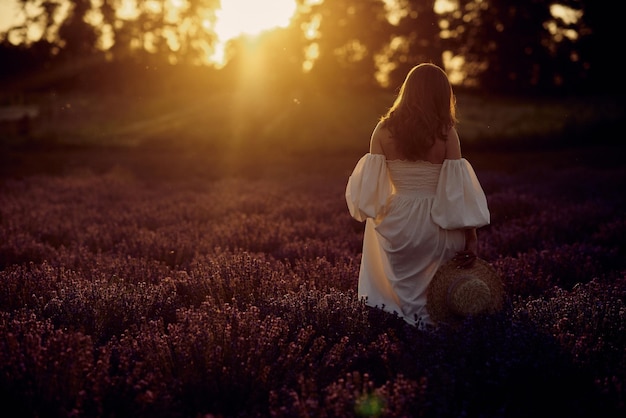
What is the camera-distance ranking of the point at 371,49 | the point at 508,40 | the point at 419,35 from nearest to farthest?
1. the point at 419,35
2. the point at 371,49
3. the point at 508,40

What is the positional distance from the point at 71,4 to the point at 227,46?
7.29 metres

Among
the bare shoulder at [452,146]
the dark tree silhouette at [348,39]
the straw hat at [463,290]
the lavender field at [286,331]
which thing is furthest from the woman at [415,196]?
the dark tree silhouette at [348,39]

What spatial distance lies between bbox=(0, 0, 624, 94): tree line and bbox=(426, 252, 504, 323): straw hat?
1679 cm

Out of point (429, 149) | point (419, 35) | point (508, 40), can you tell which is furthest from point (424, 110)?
point (508, 40)

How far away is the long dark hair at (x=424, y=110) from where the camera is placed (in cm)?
344

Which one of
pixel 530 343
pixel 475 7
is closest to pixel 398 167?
pixel 530 343

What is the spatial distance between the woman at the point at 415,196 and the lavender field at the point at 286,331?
317mm

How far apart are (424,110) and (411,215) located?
68 centimetres

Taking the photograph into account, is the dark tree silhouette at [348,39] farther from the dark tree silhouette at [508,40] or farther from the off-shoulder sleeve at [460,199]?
the off-shoulder sleeve at [460,199]

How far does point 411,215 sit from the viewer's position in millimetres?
3625

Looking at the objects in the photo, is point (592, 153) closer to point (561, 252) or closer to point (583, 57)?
point (561, 252)

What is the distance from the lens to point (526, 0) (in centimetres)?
2186

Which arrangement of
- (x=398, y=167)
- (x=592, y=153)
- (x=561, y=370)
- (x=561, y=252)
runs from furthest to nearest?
(x=592, y=153) < (x=561, y=252) < (x=398, y=167) < (x=561, y=370)

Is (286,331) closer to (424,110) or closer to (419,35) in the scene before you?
Answer: (424,110)
